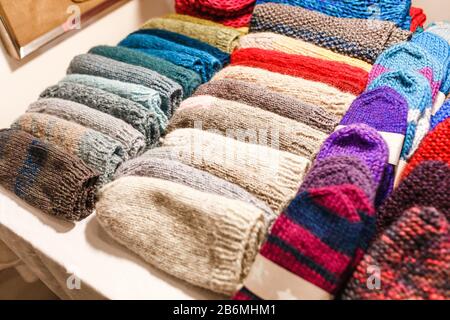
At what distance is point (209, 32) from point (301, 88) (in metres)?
0.31

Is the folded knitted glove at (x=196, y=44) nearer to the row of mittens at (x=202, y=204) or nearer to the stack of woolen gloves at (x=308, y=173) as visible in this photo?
the stack of woolen gloves at (x=308, y=173)

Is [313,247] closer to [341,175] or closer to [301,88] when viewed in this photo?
[341,175]

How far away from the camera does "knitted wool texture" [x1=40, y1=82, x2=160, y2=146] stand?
0.76 metres

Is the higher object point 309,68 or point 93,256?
point 309,68

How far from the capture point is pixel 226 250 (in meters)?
0.54

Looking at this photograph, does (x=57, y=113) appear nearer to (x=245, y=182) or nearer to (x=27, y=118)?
(x=27, y=118)

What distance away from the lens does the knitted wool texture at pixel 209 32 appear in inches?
36.4

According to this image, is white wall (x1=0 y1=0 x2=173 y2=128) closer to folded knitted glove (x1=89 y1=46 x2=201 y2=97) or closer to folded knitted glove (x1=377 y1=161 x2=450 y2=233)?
folded knitted glove (x1=89 y1=46 x2=201 y2=97)

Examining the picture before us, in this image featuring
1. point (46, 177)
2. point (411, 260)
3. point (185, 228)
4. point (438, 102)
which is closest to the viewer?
point (411, 260)

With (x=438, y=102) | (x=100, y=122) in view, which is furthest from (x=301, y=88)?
(x=100, y=122)

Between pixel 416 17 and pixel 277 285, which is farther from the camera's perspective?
pixel 416 17

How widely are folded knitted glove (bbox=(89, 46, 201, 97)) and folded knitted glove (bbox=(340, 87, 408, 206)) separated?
34cm

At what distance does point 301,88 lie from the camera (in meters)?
0.75

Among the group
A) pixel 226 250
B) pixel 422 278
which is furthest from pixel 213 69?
pixel 422 278
